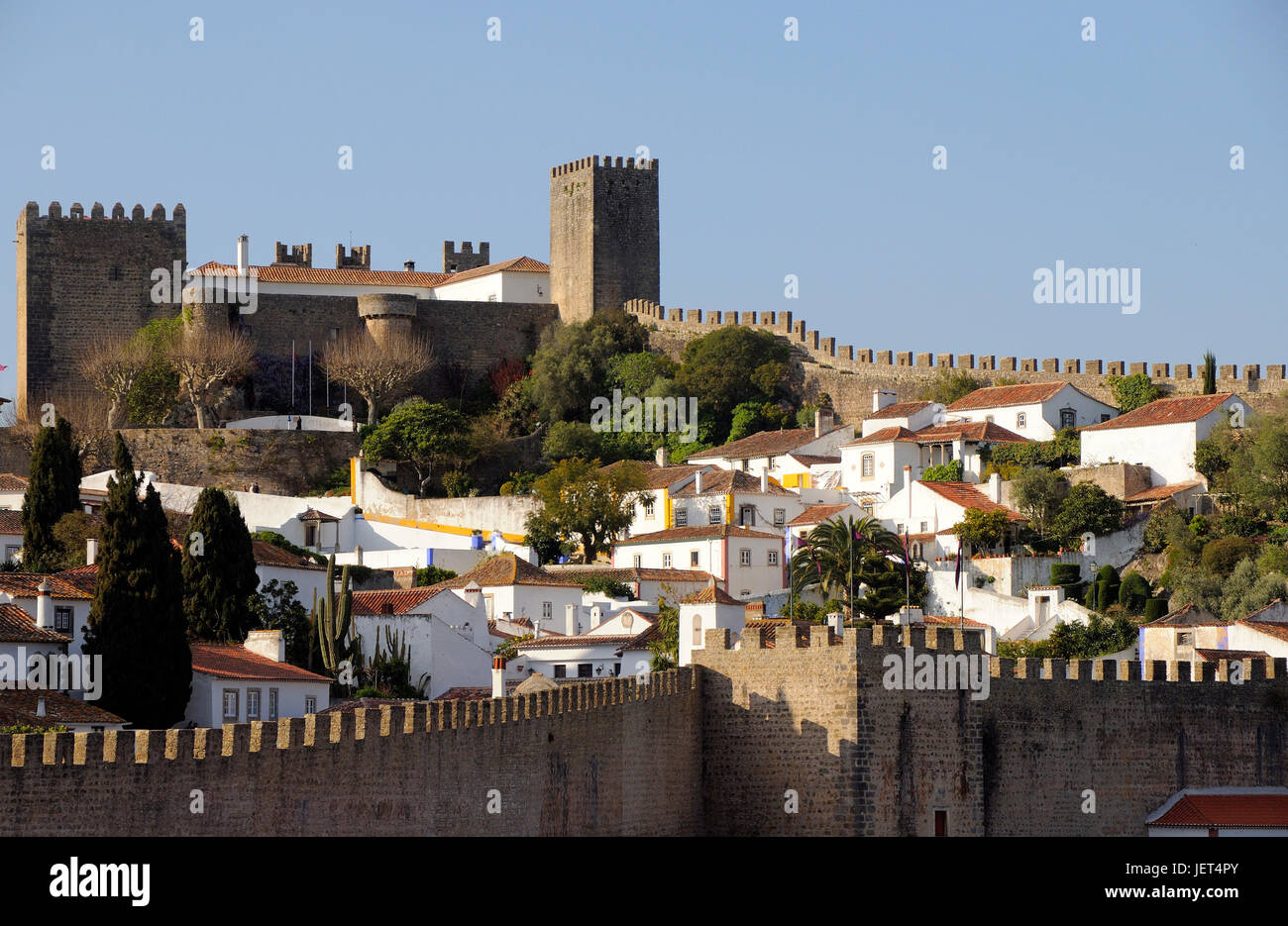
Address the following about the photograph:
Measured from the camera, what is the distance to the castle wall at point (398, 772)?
28.7 metres

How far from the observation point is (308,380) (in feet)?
253

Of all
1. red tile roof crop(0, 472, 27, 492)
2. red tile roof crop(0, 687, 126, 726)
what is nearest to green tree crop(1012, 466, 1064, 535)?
red tile roof crop(0, 472, 27, 492)

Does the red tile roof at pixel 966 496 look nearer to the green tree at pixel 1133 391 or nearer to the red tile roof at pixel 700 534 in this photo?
the red tile roof at pixel 700 534

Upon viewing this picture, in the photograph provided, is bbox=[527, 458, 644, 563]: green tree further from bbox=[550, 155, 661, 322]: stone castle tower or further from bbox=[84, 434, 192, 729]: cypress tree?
bbox=[84, 434, 192, 729]: cypress tree

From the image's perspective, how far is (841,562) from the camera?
56.2 meters

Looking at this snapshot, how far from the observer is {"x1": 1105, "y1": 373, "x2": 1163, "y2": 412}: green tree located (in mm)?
69312

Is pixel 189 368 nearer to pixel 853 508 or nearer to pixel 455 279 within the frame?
pixel 455 279

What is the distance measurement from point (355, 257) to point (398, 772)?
59.5 m

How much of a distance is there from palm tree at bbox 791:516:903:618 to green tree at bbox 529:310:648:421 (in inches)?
770

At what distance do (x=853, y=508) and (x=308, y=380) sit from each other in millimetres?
19284

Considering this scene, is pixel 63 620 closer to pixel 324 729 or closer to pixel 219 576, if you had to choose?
pixel 219 576

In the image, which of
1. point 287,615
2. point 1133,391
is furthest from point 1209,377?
point 287,615
